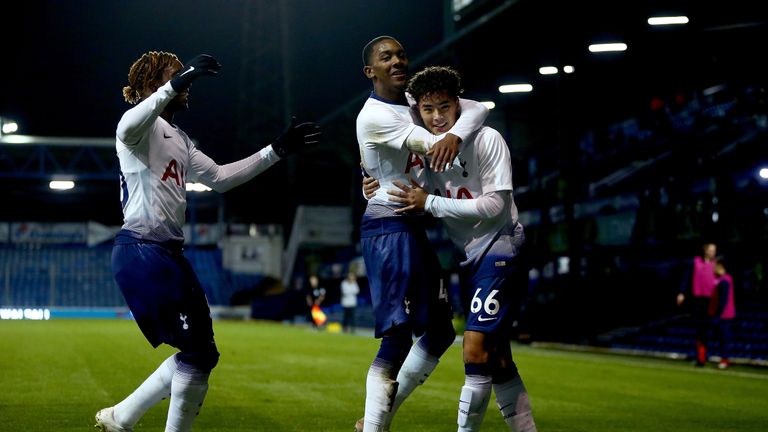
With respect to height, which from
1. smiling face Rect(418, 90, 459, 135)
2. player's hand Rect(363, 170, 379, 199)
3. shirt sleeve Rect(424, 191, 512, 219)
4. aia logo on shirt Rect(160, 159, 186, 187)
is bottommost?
shirt sleeve Rect(424, 191, 512, 219)

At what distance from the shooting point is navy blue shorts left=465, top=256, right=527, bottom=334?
A: 600 centimetres

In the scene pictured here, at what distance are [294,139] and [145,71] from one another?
3.39 feet

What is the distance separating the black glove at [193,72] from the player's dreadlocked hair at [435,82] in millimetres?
1148

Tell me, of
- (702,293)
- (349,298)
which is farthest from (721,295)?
(349,298)

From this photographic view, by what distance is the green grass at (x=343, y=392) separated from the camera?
30.5 feet

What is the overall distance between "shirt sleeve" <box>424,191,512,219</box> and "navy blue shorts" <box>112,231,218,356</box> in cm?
138

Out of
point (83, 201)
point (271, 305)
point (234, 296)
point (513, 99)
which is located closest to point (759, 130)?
point (513, 99)

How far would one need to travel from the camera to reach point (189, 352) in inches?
233

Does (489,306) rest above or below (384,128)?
below

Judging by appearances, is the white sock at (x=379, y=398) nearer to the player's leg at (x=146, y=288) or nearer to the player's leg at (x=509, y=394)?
the player's leg at (x=509, y=394)

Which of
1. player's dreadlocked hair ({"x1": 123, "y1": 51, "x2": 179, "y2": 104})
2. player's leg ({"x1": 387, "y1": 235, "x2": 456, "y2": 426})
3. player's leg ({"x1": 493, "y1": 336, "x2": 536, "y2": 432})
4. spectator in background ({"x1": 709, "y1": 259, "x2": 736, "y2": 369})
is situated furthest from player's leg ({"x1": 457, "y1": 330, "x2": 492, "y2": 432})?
spectator in background ({"x1": 709, "y1": 259, "x2": 736, "y2": 369})

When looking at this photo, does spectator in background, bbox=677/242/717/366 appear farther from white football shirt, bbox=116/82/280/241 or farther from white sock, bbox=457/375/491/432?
white football shirt, bbox=116/82/280/241

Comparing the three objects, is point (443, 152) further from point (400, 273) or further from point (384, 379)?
point (384, 379)

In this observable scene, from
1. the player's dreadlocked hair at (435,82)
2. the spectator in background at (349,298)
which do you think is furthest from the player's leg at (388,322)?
the spectator in background at (349,298)
